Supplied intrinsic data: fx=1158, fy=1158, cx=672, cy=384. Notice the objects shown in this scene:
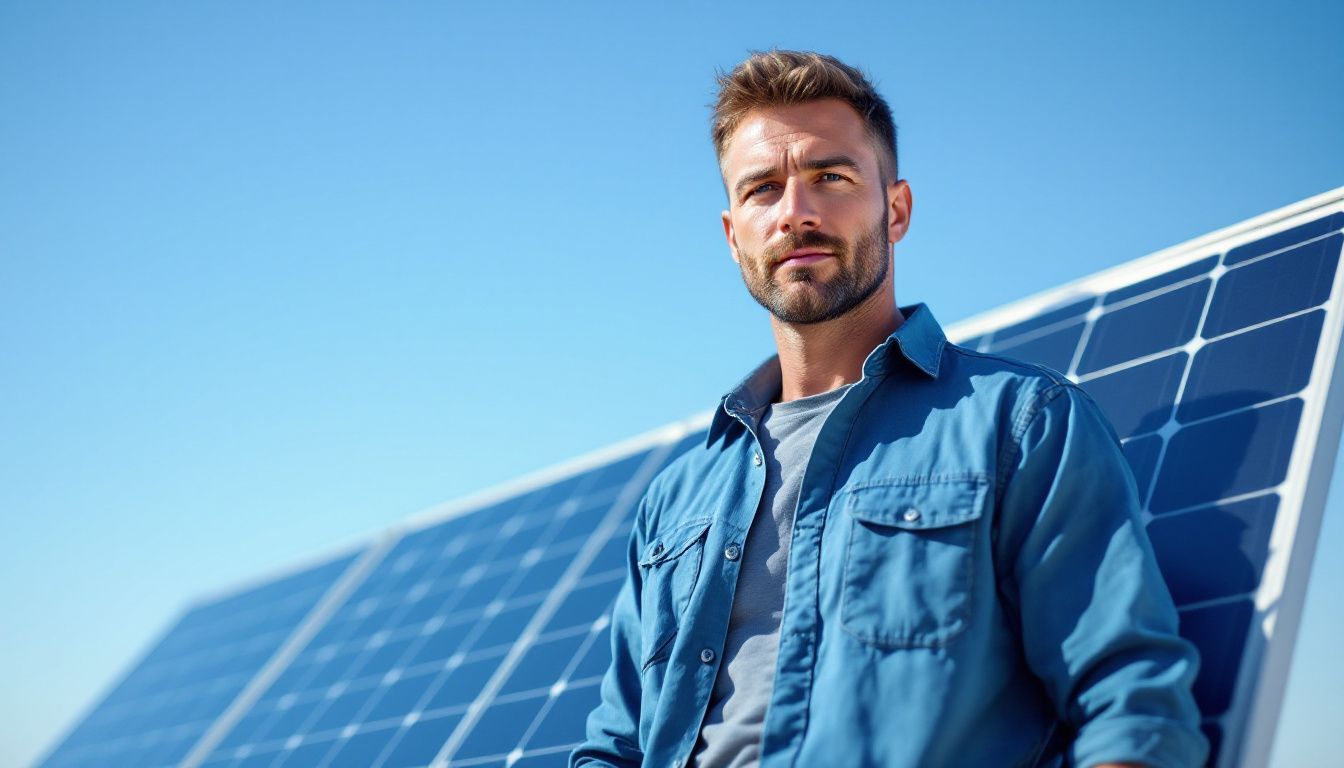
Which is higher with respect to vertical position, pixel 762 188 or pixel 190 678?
pixel 762 188

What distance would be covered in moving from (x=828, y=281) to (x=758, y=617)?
35.4 inches

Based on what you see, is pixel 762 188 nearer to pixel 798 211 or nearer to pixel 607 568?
pixel 798 211

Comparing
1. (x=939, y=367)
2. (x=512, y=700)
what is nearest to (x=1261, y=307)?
(x=939, y=367)

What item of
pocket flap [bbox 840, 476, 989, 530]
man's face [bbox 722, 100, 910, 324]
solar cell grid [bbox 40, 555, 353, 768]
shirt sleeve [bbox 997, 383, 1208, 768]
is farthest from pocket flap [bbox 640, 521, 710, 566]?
solar cell grid [bbox 40, 555, 353, 768]

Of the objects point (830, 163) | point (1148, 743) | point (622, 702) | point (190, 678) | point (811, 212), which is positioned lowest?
point (190, 678)

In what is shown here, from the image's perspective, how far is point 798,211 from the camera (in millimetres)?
3061

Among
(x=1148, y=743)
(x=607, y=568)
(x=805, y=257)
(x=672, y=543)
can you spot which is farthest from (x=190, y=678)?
(x=1148, y=743)

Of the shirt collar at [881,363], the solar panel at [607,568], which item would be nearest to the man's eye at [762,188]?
the shirt collar at [881,363]

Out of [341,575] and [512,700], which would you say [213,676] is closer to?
[341,575]

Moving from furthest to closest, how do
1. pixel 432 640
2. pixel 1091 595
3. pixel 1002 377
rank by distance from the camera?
pixel 432 640
pixel 1002 377
pixel 1091 595

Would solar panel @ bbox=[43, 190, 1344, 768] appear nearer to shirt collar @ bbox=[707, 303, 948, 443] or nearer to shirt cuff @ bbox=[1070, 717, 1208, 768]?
shirt cuff @ bbox=[1070, 717, 1208, 768]

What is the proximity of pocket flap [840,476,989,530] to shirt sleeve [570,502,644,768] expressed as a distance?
967mm

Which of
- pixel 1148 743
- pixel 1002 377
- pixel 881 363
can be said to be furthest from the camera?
pixel 881 363

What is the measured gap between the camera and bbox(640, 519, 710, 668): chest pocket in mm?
3066
